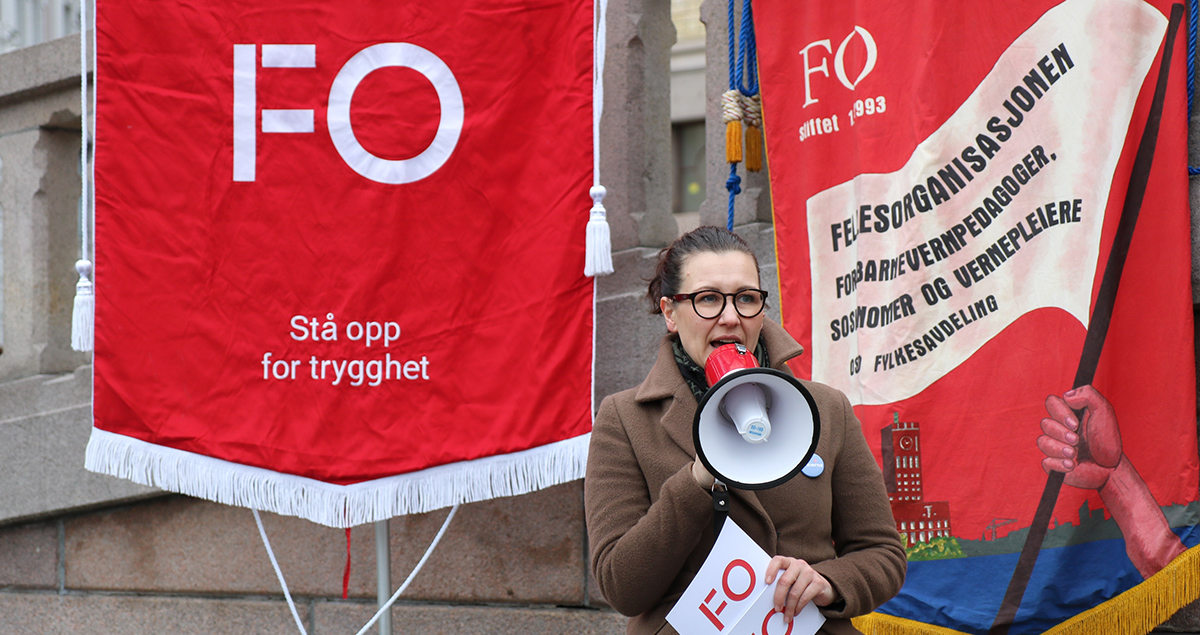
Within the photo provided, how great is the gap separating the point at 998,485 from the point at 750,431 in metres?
1.60

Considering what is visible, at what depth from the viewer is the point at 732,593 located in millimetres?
2289

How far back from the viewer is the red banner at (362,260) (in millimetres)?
4121

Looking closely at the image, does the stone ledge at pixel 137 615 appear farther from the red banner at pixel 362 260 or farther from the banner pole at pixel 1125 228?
the banner pole at pixel 1125 228

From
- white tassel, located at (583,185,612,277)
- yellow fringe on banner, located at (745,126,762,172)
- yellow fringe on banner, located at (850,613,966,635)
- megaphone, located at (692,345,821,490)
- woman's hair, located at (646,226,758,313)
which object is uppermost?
yellow fringe on banner, located at (745,126,762,172)

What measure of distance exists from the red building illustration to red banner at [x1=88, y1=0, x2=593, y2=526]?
1.03m

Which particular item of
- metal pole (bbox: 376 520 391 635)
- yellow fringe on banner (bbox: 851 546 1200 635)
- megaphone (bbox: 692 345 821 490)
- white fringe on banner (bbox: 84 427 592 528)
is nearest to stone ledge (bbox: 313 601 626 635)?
metal pole (bbox: 376 520 391 635)

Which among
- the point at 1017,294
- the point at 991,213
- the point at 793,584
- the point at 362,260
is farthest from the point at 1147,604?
the point at 362,260

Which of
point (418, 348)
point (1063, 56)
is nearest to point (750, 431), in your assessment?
point (1063, 56)

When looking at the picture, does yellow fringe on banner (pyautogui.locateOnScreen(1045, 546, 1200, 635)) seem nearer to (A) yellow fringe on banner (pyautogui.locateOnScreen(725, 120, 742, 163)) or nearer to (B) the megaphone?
(B) the megaphone

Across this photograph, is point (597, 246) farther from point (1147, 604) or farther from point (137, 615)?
point (137, 615)

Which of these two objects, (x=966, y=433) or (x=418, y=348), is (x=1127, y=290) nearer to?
(x=966, y=433)

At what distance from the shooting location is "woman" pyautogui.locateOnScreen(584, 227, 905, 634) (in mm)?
2316

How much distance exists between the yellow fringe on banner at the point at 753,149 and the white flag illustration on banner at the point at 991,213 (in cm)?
42

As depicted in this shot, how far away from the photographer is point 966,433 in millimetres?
3547
